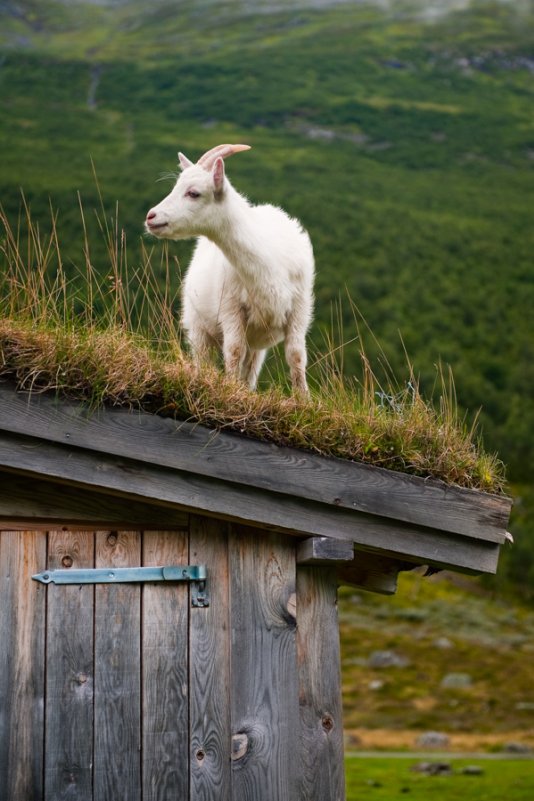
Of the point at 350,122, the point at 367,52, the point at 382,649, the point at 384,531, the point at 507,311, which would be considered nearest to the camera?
the point at 384,531

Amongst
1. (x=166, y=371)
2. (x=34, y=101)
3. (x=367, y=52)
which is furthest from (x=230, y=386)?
(x=367, y=52)

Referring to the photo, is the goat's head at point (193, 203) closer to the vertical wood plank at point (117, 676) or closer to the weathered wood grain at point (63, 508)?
the weathered wood grain at point (63, 508)

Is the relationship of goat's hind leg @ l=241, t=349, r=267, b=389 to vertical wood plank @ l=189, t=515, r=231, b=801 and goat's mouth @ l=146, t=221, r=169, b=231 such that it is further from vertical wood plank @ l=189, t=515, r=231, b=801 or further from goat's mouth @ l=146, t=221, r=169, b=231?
vertical wood plank @ l=189, t=515, r=231, b=801

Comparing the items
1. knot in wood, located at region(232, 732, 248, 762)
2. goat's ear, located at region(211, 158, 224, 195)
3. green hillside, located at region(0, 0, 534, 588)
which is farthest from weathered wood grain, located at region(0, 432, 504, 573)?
green hillside, located at region(0, 0, 534, 588)

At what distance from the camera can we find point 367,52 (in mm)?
185625

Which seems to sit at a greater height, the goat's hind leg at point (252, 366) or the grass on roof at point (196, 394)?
the goat's hind leg at point (252, 366)

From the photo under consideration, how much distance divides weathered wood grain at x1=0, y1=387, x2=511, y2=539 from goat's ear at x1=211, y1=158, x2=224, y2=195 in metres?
2.46

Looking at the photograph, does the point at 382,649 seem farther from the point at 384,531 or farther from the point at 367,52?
the point at 367,52

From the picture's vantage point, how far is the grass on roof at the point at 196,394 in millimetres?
5203

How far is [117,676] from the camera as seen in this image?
5324 mm

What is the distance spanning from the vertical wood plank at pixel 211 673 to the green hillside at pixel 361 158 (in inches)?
1332

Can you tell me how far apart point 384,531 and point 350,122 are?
15997 centimetres

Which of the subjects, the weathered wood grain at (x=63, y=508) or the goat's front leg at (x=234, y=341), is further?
the goat's front leg at (x=234, y=341)

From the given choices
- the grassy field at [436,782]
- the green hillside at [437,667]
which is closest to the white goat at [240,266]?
the grassy field at [436,782]
